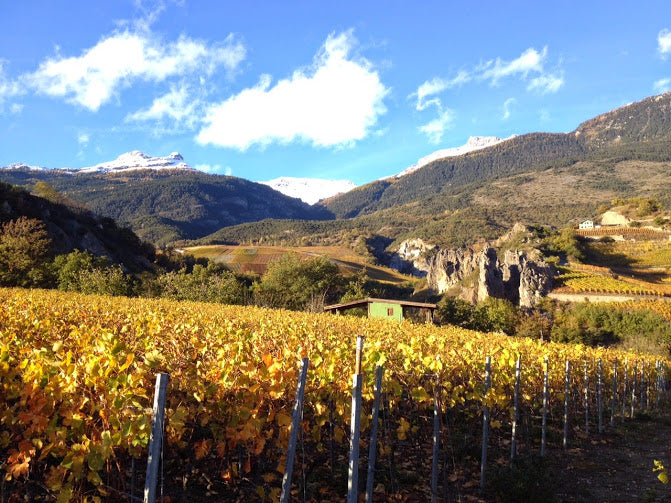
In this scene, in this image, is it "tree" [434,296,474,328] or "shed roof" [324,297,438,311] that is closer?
"shed roof" [324,297,438,311]

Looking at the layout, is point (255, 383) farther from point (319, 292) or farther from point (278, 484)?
point (319, 292)

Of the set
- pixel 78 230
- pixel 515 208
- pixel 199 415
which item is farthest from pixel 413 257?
pixel 199 415

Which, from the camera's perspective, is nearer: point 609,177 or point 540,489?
point 540,489

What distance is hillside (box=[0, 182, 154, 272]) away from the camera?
48.8 metres

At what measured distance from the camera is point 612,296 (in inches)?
1987

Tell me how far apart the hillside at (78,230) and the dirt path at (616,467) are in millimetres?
50866

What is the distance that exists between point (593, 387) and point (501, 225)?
141 meters

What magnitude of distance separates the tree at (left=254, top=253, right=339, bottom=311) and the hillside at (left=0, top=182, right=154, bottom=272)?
2080cm

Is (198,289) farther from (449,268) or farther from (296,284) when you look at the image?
(449,268)

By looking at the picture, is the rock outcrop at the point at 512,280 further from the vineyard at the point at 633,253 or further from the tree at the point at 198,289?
the tree at the point at 198,289

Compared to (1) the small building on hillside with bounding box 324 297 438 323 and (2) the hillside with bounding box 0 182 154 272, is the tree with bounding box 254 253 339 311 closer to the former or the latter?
(1) the small building on hillside with bounding box 324 297 438 323

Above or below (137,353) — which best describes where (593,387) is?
below

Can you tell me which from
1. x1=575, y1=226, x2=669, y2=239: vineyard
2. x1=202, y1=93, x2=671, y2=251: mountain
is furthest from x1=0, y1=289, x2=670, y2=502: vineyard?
x1=202, y1=93, x2=671, y2=251: mountain

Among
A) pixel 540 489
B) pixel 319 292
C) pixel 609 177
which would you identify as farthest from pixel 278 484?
pixel 609 177
